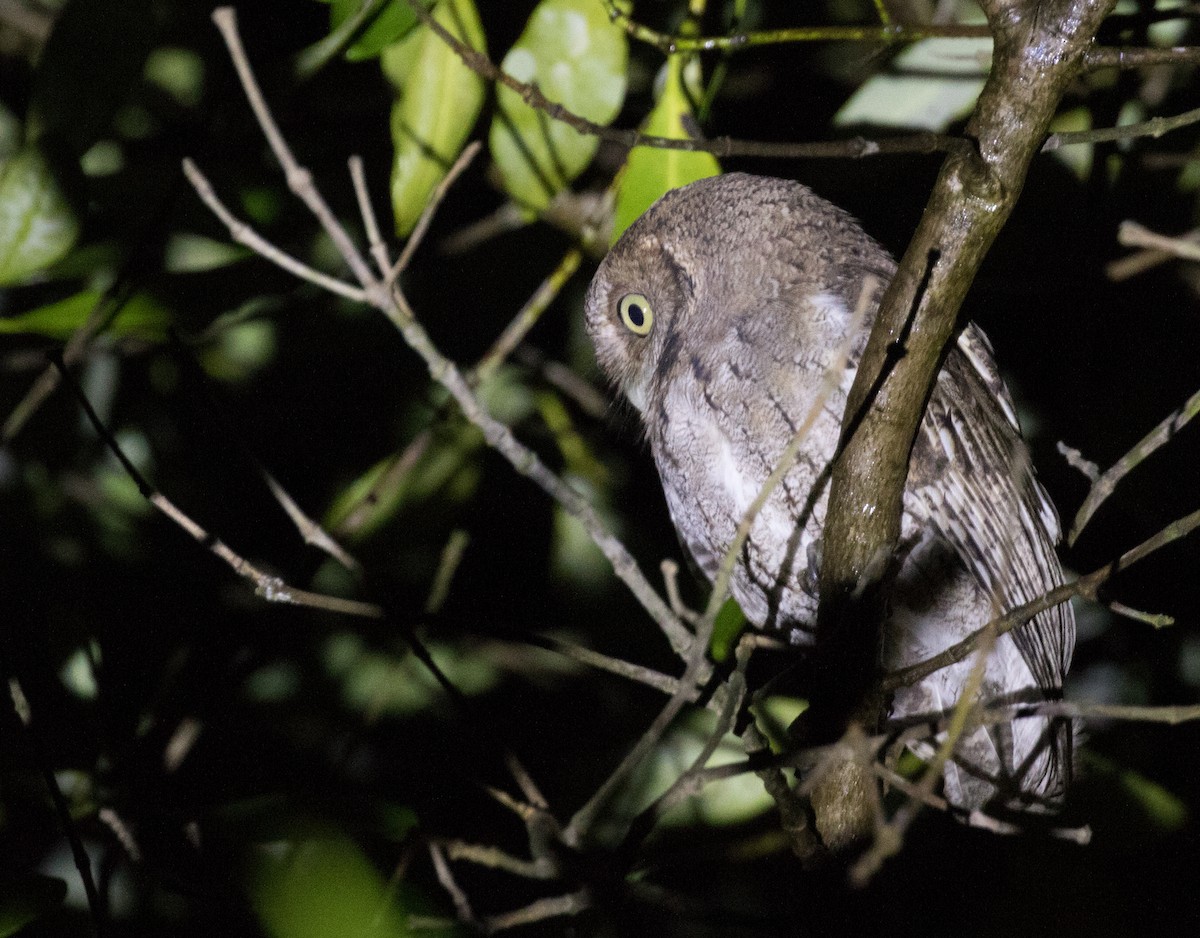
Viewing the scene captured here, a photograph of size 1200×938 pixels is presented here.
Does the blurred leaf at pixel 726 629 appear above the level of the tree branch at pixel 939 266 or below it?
below

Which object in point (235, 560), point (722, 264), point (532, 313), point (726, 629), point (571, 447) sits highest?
point (722, 264)

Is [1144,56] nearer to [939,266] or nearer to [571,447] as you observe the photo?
[939,266]

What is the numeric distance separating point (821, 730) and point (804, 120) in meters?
1.69

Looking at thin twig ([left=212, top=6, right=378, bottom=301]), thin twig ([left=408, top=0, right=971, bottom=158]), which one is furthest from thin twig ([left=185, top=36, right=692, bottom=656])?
thin twig ([left=408, top=0, right=971, bottom=158])

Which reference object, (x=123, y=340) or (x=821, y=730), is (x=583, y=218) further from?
(x=821, y=730)

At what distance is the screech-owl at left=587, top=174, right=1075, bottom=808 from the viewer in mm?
1424

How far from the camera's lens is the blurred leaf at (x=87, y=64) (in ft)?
4.73

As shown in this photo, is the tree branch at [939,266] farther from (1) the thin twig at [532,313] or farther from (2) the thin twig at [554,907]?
(1) the thin twig at [532,313]

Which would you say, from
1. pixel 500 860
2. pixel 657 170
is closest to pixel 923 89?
pixel 657 170

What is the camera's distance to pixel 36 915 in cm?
160

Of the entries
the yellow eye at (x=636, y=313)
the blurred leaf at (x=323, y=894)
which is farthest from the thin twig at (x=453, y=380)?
the blurred leaf at (x=323, y=894)

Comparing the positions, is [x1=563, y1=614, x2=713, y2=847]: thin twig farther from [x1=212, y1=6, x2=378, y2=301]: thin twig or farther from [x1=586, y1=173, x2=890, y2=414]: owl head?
[x1=212, y1=6, x2=378, y2=301]: thin twig

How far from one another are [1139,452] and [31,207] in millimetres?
1563

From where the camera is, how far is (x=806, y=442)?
141cm
